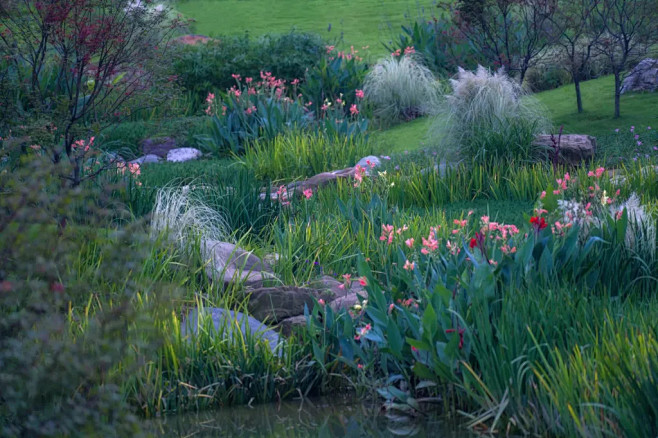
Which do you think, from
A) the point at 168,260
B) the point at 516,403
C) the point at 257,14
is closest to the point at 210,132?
the point at 168,260

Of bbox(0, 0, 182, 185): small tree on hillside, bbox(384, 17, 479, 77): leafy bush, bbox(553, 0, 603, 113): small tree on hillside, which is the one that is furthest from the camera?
bbox(384, 17, 479, 77): leafy bush

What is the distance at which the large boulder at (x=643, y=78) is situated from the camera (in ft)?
41.4

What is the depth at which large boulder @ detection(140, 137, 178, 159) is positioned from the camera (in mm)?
12172

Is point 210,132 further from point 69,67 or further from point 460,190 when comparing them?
point 460,190

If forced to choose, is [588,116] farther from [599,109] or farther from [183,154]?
[183,154]

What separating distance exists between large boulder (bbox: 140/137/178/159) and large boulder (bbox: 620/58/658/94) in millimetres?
7541

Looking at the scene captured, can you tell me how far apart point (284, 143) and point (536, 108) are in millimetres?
3261

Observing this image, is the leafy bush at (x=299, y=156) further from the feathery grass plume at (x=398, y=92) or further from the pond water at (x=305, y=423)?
the pond water at (x=305, y=423)

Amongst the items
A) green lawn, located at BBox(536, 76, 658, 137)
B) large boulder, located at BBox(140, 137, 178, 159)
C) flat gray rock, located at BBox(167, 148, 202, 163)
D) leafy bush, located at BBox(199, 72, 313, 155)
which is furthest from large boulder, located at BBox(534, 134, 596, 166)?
large boulder, located at BBox(140, 137, 178, 159)

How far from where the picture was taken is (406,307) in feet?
13.5

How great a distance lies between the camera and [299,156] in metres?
9.56

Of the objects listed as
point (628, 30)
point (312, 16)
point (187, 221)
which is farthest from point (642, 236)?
point (312, 16)

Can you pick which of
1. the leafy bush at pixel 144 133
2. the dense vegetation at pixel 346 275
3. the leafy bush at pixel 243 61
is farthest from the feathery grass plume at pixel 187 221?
the leafy bush at pixel 243 61

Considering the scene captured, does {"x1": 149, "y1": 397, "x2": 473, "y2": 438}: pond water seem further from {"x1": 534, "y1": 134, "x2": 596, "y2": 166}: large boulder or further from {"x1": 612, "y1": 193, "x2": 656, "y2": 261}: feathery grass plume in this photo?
{"x1": 534, "y1": 134, "x2": 596, "y2": 166}: large boulder
